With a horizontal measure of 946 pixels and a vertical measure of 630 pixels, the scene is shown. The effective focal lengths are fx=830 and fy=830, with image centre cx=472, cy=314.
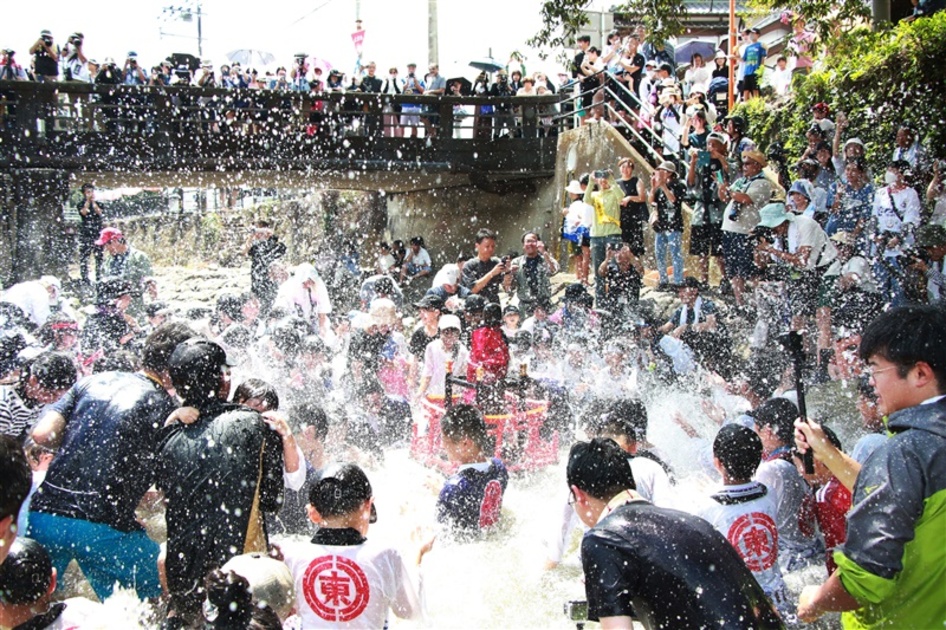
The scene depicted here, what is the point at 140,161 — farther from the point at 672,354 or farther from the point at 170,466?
the point at 170,466

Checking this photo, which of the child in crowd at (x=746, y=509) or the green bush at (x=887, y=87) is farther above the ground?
the green bush at (x=887, y=87)

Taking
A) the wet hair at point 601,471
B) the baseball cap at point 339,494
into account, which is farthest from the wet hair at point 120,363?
the wet hair at point 601,471

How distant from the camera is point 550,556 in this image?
408cm

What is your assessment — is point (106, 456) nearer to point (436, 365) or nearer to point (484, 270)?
point (436, 365)

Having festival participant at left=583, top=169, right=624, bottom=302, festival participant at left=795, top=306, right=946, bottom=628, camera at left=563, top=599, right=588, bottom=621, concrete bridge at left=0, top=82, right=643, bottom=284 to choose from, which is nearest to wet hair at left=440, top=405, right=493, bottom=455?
camera at left=563, top=599, right=588, bottom=621

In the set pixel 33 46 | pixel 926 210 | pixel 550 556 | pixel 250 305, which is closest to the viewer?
pixel 550 556

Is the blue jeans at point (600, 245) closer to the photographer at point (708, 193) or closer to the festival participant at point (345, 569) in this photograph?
the photographer at point (708, 193)

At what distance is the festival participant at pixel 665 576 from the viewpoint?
2.44m

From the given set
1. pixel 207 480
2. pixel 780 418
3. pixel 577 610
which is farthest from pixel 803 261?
pixel 207 480

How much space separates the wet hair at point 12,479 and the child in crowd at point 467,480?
2.91 meters

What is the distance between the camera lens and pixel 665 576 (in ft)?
8.05

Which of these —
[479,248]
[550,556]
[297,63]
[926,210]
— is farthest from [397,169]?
[550,556]

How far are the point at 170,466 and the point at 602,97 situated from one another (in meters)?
11.6

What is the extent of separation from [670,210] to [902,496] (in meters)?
8.45
